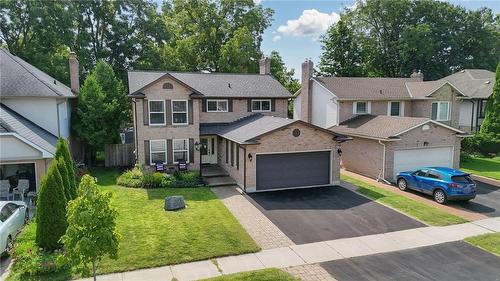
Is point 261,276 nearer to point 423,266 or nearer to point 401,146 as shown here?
point 423,266

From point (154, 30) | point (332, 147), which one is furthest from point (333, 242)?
point (154, 30)

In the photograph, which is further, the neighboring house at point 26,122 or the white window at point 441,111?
the white window at point 441,111

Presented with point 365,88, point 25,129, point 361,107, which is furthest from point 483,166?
point 25,129

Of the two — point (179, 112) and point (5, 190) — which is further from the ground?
point (179, 112)

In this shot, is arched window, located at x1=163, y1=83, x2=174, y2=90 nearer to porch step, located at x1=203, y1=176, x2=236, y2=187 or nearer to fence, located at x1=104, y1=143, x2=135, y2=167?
porch step, located at x1=203, y1=176, x2=236, y2=187

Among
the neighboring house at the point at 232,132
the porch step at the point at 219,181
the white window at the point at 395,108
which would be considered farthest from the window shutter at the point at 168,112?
the white window at the point at 395,108

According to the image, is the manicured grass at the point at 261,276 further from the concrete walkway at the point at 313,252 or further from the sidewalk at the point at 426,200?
the sidewalk at the point at 426,200
